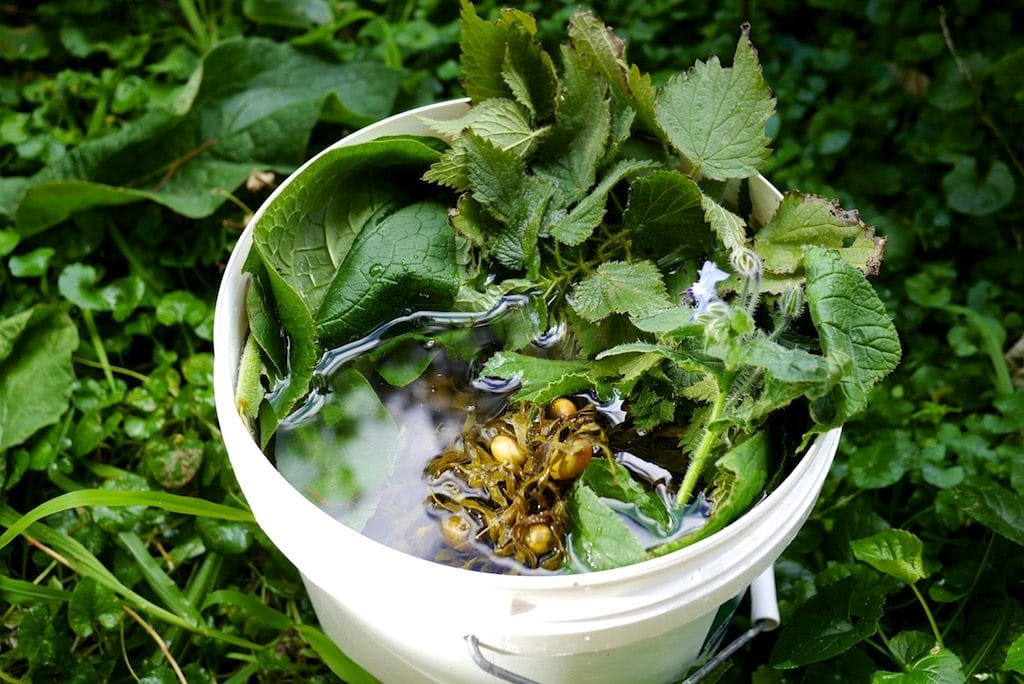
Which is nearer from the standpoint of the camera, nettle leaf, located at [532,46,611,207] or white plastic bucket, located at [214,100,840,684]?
white plastic bucket, located at [214,100,840,684]

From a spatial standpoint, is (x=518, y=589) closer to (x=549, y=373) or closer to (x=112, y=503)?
(x=549, y=373)

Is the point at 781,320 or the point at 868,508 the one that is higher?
the point at 781,320

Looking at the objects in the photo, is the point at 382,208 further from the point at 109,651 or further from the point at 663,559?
the point at 109,651

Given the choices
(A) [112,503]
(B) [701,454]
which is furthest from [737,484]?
(A) [112,503]

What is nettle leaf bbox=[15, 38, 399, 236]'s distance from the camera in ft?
5.00

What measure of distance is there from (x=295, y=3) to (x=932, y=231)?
3.84 ft

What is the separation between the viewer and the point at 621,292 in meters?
1.03

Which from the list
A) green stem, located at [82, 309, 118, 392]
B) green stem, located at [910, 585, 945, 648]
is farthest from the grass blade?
green stem, located at [910, 585, 945, 648]

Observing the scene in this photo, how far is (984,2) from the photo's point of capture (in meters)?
1.85

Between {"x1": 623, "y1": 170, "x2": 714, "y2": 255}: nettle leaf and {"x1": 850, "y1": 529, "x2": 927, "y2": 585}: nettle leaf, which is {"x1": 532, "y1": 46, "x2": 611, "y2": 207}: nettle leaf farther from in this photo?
{"x1": 850, "y1": 529, "x2": 927, "y2": 585}: nettle leaf

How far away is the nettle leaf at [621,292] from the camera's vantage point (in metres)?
1.01

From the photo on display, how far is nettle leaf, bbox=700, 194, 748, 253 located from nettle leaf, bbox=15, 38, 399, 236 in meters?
0.75

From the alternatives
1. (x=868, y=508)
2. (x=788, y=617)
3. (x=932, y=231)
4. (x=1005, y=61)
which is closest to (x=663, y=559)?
(x=788, y=617)

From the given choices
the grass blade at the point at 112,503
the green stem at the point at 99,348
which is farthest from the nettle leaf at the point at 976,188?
the green stem at the point at 99,348
